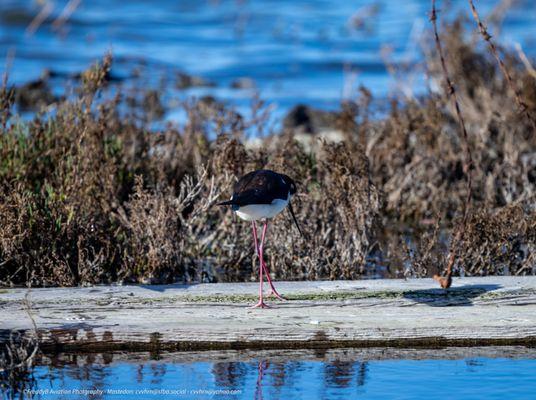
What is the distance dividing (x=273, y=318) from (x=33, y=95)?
31.8ft

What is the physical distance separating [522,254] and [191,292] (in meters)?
2.32

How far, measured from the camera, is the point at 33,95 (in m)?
Result: 13.5

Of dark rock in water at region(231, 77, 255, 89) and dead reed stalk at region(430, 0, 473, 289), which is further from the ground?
dark rock in water at region(231, 77, 255, 89)

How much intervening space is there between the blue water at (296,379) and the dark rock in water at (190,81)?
11280 millimetres

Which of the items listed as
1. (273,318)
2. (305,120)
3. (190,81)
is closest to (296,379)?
(273,318)

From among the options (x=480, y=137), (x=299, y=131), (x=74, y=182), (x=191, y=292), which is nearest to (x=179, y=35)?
(x=299, y=131)

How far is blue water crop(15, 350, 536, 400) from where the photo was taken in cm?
409

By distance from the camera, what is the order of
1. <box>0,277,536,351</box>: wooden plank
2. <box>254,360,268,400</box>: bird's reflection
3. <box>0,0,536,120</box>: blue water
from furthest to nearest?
<box>0,0,536,120</box>: blue water < <box>0,277,536,351</box>: wooden plank < <box>254,360,268,400</box>: bird's reflection

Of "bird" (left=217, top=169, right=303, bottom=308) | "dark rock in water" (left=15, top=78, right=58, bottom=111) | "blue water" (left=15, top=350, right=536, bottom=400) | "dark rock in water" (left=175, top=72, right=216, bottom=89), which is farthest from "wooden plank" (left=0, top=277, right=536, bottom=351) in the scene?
"dark rock in water" (left=175, top=72, right=216, bottom=89)

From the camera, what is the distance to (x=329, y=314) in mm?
4715

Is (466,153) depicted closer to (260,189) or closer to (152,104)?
(260,189)

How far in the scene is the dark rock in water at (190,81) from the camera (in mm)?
15477

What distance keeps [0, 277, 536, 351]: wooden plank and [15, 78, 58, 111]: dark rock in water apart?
8608 mm

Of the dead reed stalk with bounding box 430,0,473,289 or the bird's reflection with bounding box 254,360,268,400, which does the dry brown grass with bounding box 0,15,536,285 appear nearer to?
the dead reed stalk with bounding box 430,0,473,289
